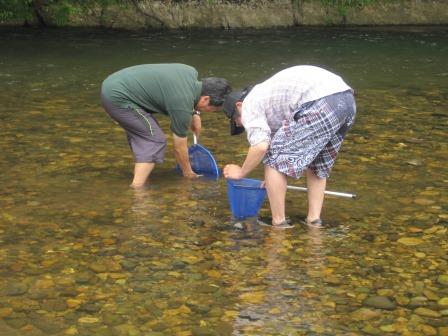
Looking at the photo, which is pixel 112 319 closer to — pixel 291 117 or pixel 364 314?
pixel 364 314

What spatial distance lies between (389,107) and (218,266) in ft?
19.8

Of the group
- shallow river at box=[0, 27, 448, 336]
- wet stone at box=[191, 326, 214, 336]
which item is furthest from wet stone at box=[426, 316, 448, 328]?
wet stone at box=[191, 326, 214, 336]

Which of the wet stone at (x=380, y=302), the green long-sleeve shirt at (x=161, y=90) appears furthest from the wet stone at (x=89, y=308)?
the green long-sleeve shirt at (x=161, y=90)

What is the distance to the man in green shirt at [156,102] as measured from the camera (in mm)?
6098

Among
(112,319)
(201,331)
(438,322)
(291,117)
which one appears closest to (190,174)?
(291,117)

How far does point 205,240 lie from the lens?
18.2 ft

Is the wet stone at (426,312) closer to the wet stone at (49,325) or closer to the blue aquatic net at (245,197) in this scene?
the blue aquatic net at (245,197)

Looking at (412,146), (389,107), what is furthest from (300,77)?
(389,107)

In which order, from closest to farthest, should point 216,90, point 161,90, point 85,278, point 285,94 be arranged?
point 85,278 → point 285,94 → point 216,90 → point 161,90

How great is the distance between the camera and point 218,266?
200 inches

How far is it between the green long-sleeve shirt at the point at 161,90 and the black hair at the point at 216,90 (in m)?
0.14

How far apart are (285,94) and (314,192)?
894 millimetres

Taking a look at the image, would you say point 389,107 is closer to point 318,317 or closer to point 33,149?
point 33,149

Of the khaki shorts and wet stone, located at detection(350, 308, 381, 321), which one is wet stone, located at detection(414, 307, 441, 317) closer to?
wet stone, located at detection(350, 308, 381, 321)
